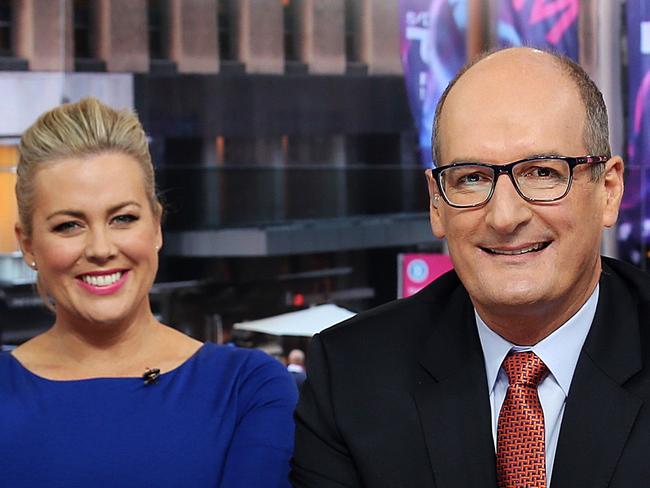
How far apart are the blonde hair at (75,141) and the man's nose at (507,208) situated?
771 mm

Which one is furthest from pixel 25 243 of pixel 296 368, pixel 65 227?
pixel 296 368

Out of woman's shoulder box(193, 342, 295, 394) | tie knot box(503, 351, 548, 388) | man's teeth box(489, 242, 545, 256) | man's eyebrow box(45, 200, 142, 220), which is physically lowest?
woman's shoulder box(193, 342, 295, 394)

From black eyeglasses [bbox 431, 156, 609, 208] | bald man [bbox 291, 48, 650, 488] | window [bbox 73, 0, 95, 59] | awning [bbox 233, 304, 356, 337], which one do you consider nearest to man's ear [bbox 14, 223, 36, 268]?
bald man [bbox 291, 48, 650, 488]

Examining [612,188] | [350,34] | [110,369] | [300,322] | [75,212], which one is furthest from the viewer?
[300,322]

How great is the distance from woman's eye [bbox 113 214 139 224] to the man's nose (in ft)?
2.47

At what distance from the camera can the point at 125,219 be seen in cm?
191

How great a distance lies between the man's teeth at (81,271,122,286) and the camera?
1.89 m

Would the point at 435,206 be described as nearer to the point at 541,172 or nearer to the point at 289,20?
the point at 541,172

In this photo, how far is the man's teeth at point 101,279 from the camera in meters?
1.89

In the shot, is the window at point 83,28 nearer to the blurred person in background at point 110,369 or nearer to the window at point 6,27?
the window at point 6,27

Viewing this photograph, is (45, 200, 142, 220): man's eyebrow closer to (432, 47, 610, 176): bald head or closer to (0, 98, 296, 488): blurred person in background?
(0, 98, 296, 488): blurred person in background

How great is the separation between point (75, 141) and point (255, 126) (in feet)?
9.53

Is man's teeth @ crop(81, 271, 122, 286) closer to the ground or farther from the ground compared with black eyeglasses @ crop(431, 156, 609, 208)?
closer to the ground

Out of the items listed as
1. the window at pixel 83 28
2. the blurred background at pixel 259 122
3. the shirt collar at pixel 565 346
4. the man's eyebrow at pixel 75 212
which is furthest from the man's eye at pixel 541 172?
the window at pixel 83 28
